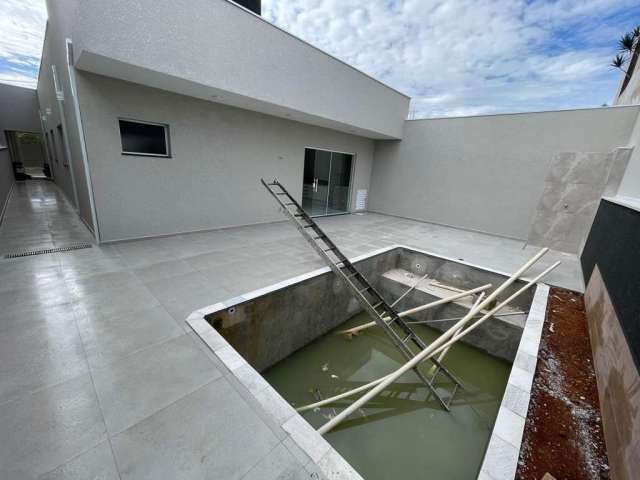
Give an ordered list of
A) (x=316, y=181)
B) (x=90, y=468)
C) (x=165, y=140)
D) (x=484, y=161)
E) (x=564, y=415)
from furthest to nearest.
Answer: (x=316, y=181)
(x=484, y=161)
(x=165, y=140)
(x=564, y=415)
(x=90, y=468)

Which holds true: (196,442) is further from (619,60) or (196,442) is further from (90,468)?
(619,60)

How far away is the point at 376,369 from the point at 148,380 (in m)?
3.00

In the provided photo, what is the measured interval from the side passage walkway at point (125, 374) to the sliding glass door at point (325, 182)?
4.11 m

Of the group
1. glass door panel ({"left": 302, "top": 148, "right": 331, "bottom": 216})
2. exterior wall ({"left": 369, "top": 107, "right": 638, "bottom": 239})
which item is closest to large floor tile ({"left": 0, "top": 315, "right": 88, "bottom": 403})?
glass door panel ({"left": 302, "top": 148, "right": 331, "bottom": 216})

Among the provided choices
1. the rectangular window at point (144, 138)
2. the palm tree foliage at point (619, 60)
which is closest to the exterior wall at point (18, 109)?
the rectangular window at point (144, 138)

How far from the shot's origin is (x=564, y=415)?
1.99 meters

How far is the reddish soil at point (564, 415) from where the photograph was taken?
1608 mm

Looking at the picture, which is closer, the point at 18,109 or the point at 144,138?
the point at 144,138

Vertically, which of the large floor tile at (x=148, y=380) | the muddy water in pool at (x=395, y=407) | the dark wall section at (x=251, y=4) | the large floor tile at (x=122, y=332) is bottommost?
the muddy water in pool at (x=395, y=407)

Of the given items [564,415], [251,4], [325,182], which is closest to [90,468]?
[564,415]

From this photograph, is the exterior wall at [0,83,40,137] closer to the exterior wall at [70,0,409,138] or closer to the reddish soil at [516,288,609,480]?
the exterior wall at [70,0,409,138]

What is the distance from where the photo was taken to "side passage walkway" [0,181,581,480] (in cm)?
138

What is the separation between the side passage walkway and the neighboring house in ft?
4.90

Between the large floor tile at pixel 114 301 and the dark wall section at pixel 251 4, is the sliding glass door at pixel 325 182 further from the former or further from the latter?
the large floor tile at pixel 114 301
